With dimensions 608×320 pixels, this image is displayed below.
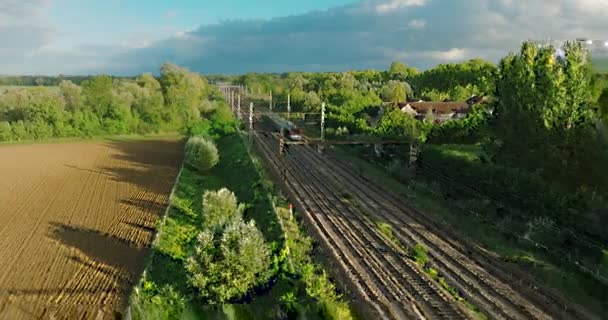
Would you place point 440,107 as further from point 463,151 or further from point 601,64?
point 601,64

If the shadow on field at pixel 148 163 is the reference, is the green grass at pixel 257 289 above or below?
above

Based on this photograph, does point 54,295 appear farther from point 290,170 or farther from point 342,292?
point 290,170

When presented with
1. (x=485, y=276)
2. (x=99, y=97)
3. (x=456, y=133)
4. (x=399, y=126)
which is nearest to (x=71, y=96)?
(x=99, y=97)

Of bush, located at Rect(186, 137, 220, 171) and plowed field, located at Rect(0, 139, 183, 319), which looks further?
bush, located at Rect(186, 137, 220, 171)

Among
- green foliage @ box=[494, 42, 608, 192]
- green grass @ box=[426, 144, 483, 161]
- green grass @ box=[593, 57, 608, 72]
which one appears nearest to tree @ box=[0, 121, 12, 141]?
green grass @ box=[426, 144, 483, 161]

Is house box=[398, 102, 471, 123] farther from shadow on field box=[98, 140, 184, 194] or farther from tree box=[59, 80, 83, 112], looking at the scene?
tree box=[59, 80, 83, 112]

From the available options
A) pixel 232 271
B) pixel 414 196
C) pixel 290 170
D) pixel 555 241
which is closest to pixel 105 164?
pixel 290 170

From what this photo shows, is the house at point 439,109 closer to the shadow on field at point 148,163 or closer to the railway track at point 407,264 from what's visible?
the shadow on field at point 148,163

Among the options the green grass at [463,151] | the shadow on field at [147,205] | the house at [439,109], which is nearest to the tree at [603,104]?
the green grass at [463,151]
